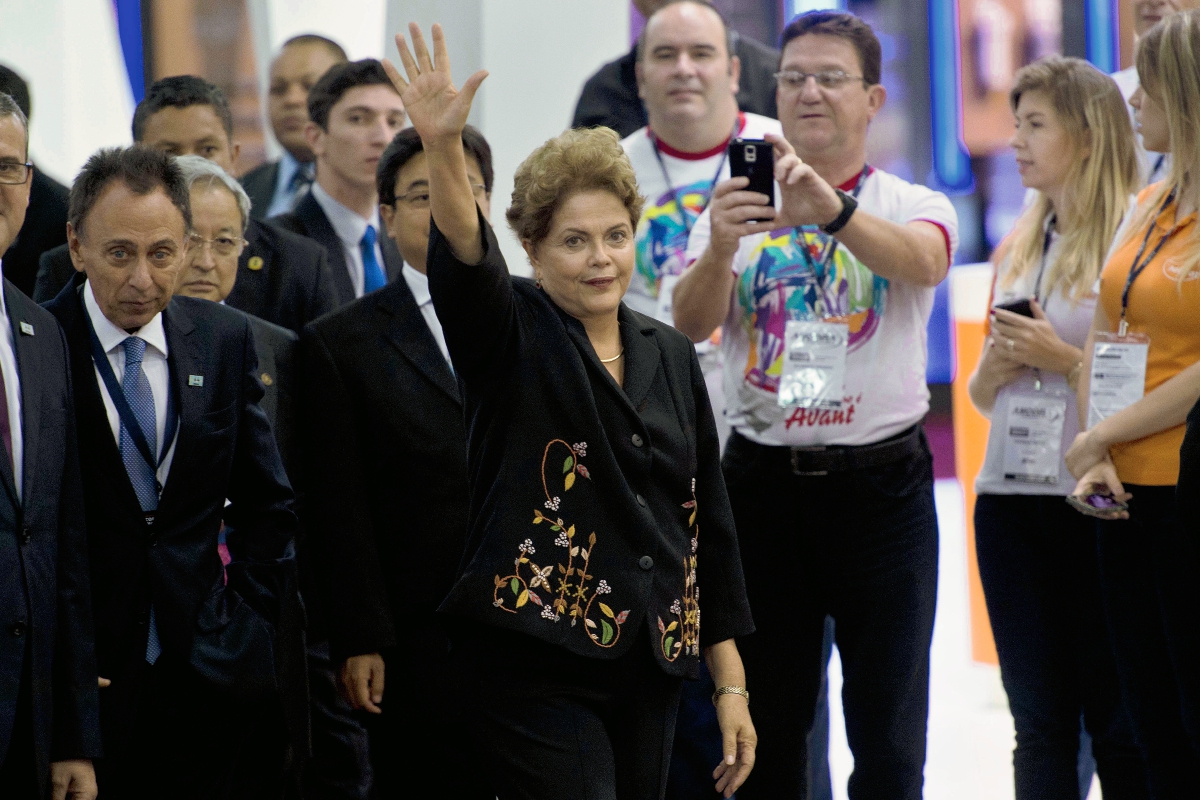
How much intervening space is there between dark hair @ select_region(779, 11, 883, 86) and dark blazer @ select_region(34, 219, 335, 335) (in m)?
1.23

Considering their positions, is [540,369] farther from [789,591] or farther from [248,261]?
[248,261]

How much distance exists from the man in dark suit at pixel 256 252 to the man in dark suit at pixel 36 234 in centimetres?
27

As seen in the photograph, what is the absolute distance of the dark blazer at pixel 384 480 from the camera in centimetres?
263

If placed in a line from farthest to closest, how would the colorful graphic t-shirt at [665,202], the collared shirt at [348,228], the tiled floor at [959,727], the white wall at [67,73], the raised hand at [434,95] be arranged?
the white wall at [67,73], the tiled floor at [959,727], the collared shirt at [348,228], the colorful graphic t-shirt at [665,202], the raised hand at [434,95]

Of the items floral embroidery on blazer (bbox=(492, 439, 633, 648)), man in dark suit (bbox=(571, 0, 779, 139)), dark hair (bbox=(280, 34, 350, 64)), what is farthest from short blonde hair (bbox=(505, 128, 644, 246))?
dark hair (bbox=(280, 34, 350, 64))

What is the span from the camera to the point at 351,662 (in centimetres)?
262

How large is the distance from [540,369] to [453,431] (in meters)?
0.65

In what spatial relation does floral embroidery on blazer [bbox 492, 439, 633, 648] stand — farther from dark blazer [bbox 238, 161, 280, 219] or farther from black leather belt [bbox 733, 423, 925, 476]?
dark blazer [bbox 238, 161, 280, 219]

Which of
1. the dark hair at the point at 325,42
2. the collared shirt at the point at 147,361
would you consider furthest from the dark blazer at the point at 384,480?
the dark hair at the point at 325,42

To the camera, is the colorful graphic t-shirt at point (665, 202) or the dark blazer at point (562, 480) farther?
the colorful graphic t-shirt at point (665, 202)

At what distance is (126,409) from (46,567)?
1.04ft

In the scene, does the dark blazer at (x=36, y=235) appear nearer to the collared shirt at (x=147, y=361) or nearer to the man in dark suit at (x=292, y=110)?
the collared shirt at (x=147, y=361)

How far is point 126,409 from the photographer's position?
2.24 m

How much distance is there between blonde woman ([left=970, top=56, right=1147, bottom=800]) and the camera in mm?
2877
